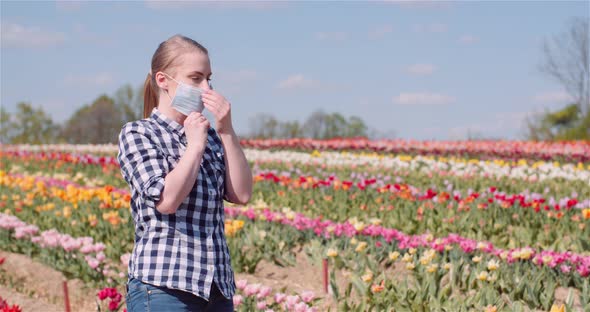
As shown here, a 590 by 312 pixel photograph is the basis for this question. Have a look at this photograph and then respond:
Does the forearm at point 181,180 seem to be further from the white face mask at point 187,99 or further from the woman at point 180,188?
the white face mask at point 187,99

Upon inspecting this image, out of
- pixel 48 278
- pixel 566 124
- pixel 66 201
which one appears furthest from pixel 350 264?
pixel 566 124

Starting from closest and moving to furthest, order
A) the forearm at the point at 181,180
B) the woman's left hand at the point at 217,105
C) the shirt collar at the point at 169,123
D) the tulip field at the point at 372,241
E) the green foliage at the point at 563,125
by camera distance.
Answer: the forearm at the point at 181,180 < the woman's left hand at the point at 217,105 < the shirt collar at the point at 169,123 < the tulip field at the point at 372,241 < the green foliage at the point at 563,125

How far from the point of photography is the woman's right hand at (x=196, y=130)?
87.8 inches

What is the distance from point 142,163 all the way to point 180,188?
176mm

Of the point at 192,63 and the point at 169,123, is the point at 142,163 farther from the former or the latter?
the point at 192,63

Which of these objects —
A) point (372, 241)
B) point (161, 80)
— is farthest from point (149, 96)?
point (372, 241)

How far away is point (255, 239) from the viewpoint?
20.7 ft

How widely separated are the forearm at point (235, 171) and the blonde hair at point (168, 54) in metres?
0.29

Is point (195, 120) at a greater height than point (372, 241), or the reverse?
point (195, 120)

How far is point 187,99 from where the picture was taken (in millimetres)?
2301

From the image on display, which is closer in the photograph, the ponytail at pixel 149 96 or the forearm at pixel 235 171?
the forearm at pixel 235 171

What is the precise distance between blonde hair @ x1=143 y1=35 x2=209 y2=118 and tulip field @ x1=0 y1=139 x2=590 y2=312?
142cm

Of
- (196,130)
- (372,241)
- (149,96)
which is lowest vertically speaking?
(372,241)

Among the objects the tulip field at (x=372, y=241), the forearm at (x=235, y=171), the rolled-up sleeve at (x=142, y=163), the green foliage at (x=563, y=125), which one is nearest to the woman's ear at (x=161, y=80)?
the rolled-up sleeve at (x=142, y=163)
